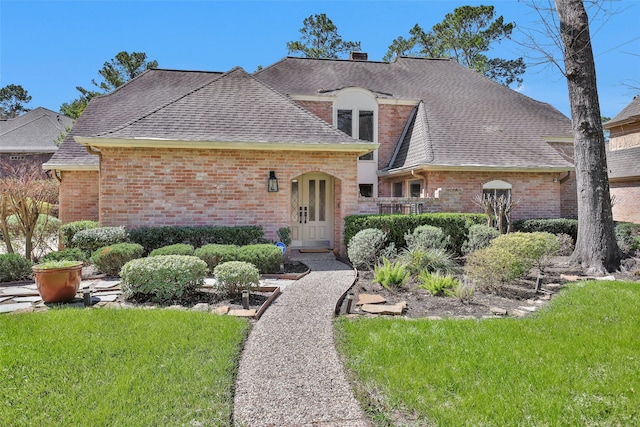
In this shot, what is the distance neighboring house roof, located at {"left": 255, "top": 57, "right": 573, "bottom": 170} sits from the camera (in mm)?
14539

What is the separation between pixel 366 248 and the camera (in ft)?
30.3

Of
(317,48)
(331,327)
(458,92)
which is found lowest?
(331,327)

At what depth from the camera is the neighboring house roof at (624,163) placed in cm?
1980

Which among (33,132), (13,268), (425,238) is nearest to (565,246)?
(425,238)

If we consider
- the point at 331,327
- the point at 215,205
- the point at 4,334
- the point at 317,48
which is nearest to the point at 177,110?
the point at 215,205

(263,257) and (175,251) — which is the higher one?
(175,251)

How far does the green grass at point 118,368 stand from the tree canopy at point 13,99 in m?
68.0

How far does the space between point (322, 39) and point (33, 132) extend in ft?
79.2

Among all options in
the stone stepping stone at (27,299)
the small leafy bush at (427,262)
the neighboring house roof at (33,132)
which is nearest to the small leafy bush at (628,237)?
the small leafy bush at (427,262)

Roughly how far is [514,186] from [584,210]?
447 centimetres

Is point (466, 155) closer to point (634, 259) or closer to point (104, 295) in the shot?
point (634, 259)

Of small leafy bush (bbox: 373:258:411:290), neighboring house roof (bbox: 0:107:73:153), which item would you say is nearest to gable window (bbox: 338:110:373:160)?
small leafy bush (bbox: 373:258:411:290)

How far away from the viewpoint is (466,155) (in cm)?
1425

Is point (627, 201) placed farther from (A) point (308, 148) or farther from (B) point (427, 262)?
(A) point (308, 148)
